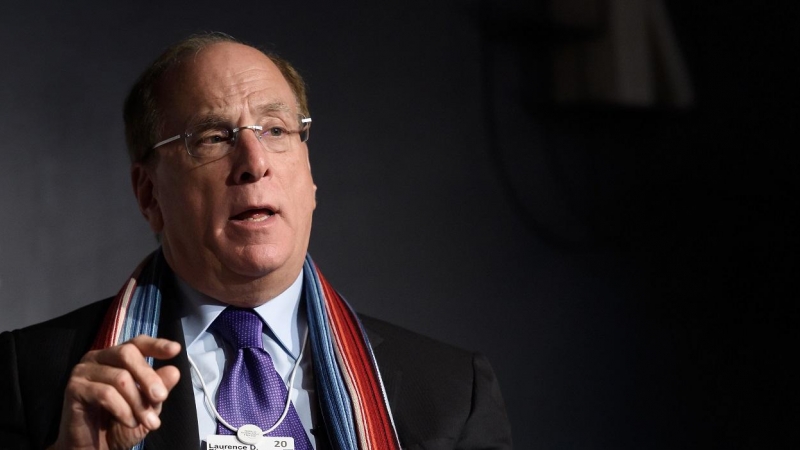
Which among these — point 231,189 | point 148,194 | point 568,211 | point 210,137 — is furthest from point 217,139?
point 568,211

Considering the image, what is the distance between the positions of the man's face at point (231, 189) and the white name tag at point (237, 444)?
280 millimetres

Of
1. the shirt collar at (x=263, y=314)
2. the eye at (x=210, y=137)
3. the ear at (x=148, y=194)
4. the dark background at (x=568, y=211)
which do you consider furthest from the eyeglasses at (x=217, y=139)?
the dark background at (x=568, y=211)

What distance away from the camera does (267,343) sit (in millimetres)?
2053

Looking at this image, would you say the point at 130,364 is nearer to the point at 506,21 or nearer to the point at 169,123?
the point at 169,123

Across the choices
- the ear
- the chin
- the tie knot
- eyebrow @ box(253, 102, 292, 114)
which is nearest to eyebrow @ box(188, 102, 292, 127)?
eyebrow @ box(253, 102, 292, 114)

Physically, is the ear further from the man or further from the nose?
the nose

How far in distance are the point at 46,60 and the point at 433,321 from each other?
1.21m

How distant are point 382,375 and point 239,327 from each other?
311 millimetres

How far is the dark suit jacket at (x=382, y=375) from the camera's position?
1896 millimetres

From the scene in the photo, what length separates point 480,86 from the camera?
115 inches

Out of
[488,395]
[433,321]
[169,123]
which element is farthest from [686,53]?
[169,123]

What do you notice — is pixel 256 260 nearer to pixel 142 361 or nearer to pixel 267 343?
pixel 267 343

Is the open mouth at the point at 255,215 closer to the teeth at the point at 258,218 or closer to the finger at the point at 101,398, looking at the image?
the teeth at the point at 258,218

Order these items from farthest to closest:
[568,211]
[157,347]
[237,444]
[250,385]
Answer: [568,211], [250,385], [237,444], [157,347]
